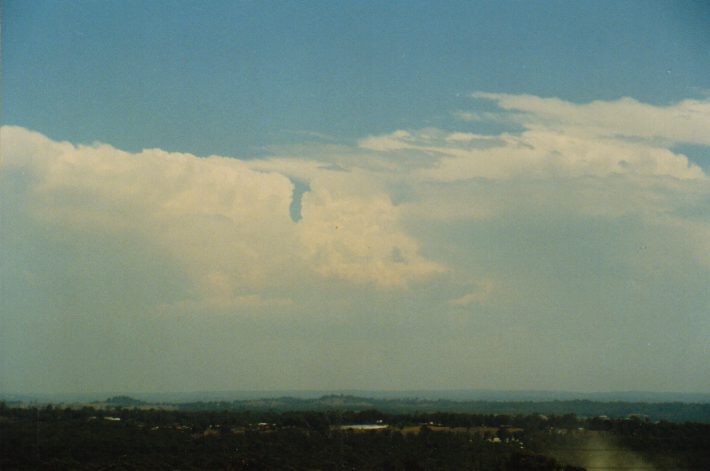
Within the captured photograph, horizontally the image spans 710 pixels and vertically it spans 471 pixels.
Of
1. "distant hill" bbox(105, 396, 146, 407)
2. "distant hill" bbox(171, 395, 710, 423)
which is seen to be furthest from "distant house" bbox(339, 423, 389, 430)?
"distant hill" bbox(105, 396, 146, 407)

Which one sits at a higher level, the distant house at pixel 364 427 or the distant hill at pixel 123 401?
the distant hill at pixel 123 401

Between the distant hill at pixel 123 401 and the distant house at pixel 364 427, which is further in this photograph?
the distant house at pixel 364 427

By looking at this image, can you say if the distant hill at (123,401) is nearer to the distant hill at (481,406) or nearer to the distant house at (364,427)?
the distant hill at (481,406)

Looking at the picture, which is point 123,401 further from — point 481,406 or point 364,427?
point 481,406

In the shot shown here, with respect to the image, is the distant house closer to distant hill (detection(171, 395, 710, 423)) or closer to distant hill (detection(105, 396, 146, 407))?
distant hill (detection(171, 395, 710, 423))

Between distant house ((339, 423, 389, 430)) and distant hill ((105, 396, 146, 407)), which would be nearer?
distant hill ((105, 396, 146, 407))

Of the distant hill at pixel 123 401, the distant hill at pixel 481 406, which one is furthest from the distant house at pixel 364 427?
the distant hill at pixel 123 401

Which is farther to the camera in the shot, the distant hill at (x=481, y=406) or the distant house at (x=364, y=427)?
the distant house at (x=364, y=427)

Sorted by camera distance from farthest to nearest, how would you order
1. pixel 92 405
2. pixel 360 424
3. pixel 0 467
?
pixel 360 424 → pixel 92 405 → pixel 0 467

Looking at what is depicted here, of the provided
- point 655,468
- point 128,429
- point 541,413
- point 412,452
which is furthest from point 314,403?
point 655,468

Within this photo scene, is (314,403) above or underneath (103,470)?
above

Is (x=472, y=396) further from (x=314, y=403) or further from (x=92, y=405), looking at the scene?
(x=92, y=405)
